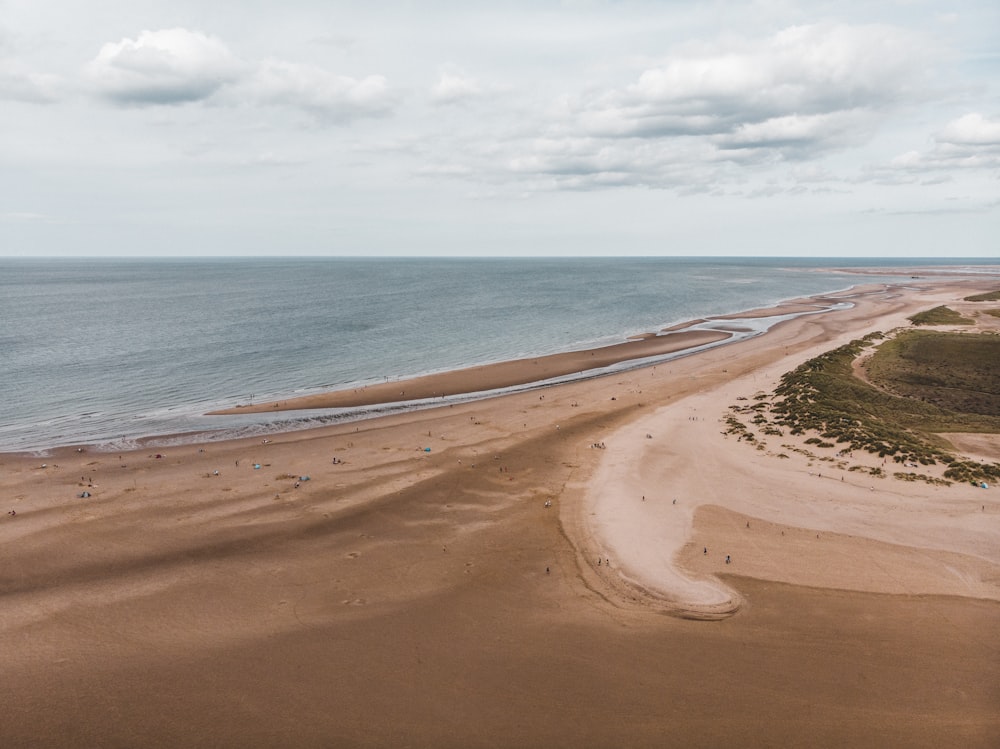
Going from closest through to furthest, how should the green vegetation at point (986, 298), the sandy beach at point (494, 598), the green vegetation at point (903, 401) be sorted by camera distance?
the sandy beach at point (494, 598), the green vegetation at point (903, 401), the green vegetation at point (986, 298)

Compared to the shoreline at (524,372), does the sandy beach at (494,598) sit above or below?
below

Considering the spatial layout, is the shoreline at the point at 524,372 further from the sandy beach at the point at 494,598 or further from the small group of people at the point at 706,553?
the small group of people at the point at 706,553

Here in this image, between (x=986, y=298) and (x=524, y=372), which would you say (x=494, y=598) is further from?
(x=986, y=298)

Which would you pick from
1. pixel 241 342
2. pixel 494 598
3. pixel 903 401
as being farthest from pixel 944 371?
pixel 241 342

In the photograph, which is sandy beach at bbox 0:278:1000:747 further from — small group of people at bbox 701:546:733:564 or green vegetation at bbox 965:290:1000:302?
green vegetation at bbox 965:290:1000:302

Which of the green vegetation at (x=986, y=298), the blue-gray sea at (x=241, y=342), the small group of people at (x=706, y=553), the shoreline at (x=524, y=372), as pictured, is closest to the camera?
the small group of people at (x=706, y=553)

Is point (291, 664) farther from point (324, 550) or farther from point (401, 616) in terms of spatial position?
point (324, 550)

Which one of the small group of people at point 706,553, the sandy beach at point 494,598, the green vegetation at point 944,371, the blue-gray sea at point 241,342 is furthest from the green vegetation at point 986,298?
the small group of people at point 706,553
